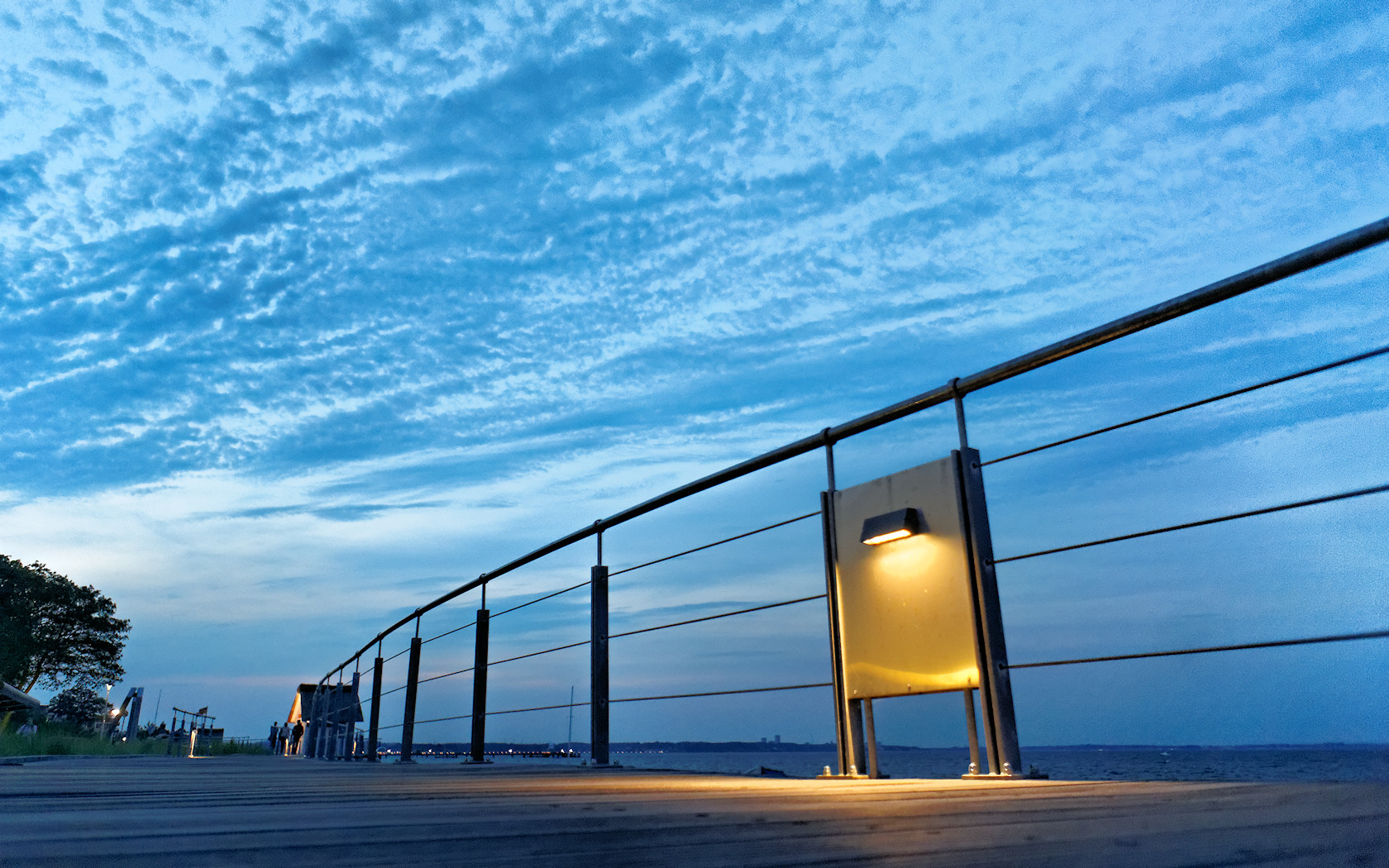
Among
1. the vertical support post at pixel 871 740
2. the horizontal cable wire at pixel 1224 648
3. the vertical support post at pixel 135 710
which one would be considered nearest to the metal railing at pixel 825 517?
the horizontal cable wire at pixel 1224 648

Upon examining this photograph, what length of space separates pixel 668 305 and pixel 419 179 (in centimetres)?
1310

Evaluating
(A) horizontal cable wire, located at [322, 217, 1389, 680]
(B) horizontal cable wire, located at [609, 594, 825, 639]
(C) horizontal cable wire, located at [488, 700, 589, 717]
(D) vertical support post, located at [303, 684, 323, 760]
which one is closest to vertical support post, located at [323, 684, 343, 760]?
(D) vertical support post, located at [303, 684, 323, 760]

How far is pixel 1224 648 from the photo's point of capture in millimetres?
1310

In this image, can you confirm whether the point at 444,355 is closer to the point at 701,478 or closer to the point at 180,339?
the point at 180,339

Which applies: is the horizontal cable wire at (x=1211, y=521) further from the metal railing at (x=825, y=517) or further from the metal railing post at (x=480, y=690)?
the metal railing post at (x=480, y=690)

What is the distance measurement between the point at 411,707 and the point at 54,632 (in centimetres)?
2041

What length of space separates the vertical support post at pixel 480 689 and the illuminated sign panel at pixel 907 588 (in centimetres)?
218

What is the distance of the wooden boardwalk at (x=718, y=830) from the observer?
42cm

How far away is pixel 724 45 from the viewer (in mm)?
14961

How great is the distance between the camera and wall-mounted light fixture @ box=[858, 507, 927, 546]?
1826 millimetres

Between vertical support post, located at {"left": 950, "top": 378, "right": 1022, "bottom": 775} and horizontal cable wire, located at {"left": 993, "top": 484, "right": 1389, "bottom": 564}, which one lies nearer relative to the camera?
horizontal cable wire, located at {"left": 993, "top": 484, "right": 1389, "bottom": 564}

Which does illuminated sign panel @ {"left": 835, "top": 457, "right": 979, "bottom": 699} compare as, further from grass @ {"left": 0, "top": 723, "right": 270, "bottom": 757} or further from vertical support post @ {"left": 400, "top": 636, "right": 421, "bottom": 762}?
grass @ {"left": 0, "top": 723, "right": 270, "bottom": 757}

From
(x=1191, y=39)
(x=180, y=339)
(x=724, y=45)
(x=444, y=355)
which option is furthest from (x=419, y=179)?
(x=1191, y=39)

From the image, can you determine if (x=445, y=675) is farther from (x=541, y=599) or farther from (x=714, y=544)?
(x=714, y=544)
